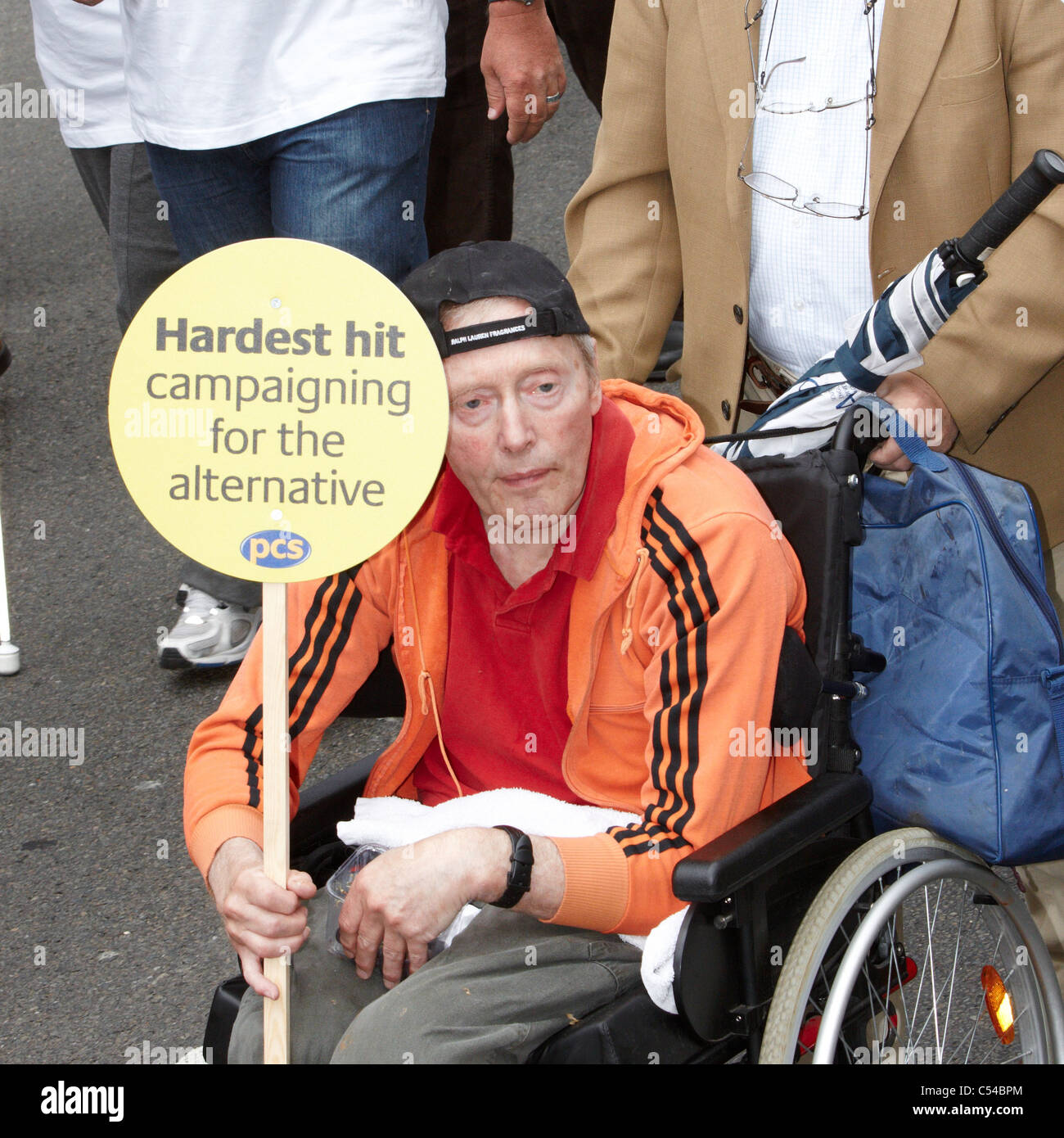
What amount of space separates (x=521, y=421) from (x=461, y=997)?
742mm

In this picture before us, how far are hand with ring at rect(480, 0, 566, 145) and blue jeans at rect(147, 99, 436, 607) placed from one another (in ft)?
1.12

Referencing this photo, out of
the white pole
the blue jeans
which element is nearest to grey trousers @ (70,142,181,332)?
the blue jeans

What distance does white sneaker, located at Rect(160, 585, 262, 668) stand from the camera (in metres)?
3.91

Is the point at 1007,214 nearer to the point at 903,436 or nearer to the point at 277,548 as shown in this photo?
the point at 903,436

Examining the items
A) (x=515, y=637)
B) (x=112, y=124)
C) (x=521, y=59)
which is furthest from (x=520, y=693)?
(x=112, y=124)

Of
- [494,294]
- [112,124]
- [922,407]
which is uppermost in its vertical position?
[494,294]

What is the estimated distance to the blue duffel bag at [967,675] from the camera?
1961 millimetres

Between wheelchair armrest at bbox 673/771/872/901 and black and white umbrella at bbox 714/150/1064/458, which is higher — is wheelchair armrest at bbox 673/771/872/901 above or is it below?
below

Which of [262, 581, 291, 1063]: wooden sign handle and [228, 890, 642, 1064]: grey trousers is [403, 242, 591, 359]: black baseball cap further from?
[228, 890, 642, 1064]: grey trousers

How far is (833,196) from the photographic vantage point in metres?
2.57

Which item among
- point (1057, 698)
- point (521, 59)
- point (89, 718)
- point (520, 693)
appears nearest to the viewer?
point (1057, 698)

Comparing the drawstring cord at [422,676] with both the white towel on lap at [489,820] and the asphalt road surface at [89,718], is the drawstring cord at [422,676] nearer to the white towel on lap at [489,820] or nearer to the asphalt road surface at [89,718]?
the white towel on lap at [489,820]

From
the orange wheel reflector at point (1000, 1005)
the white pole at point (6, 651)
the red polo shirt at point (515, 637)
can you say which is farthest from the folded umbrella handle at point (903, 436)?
the white pole at point (6, 651)
